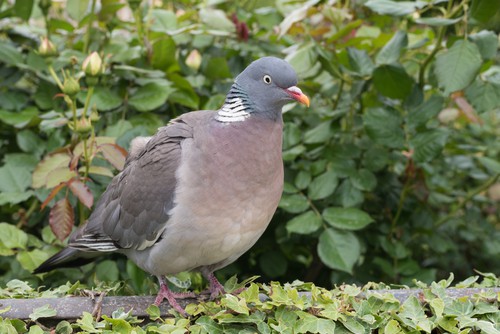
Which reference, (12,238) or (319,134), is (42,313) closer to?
(12,238)

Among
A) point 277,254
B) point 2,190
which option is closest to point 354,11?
point 277,254

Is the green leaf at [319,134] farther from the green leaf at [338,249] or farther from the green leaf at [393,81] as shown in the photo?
the green leaf at [338,249]

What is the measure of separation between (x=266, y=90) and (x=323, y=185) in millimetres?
1042

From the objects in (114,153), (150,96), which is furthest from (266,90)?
(150,96)

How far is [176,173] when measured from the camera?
2645 mm

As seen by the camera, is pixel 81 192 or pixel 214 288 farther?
pixel 81 192

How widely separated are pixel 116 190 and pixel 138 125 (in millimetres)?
774

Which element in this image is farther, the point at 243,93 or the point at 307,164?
the point at 307,164

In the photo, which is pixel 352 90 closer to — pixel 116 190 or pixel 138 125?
pixel 138 125

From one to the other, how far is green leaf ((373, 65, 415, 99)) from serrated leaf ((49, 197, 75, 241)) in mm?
1517

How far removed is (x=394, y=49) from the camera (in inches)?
140

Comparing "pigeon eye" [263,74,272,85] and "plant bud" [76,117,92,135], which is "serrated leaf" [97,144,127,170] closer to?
"plant bud" [76,117,92,135]

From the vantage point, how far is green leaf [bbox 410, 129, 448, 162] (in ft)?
11.6

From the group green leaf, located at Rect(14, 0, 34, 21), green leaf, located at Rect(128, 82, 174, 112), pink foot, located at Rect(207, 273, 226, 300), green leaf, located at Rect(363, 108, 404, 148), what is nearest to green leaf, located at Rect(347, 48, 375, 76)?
green leaf, located at Rect(363, 108, 404, 148)
